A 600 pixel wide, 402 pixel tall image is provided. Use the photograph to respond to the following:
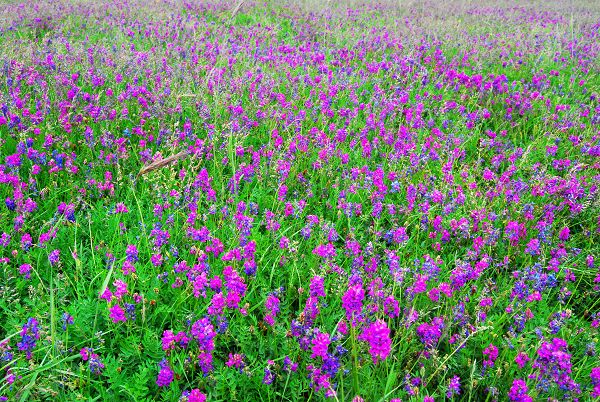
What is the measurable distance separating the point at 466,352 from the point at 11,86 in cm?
450

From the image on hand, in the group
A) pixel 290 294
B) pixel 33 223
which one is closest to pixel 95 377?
pixel 290 294

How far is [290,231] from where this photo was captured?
→ 314 centimetres

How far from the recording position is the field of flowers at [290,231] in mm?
2133

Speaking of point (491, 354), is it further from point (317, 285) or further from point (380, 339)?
point (317, 285)

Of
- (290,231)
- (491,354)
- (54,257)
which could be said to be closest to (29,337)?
(54,257)

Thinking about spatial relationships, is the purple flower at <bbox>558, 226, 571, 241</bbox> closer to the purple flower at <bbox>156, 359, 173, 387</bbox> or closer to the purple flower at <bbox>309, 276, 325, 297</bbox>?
the purple flower at <bbox>309, 276, 325, 297</bbox>

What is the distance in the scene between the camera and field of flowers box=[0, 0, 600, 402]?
2.13 metres

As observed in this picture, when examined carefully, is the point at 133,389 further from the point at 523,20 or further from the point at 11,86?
the point at 523,20

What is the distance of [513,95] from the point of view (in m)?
5.57

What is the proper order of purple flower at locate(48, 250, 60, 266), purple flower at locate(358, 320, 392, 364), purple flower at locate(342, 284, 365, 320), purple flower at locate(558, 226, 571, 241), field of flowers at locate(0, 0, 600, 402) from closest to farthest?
purple flower at locate(358, 320, 392, 364) < purple flower at locate(342, 284, 365, 320) < field of flowers at locate(0, 0, 600, 402) < purple flower at locate(48, 250, 60, 266) < purple flower at locate(558, 226, 571, 241)

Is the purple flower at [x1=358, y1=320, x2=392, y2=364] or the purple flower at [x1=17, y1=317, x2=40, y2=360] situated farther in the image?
the purple flower at [x1=17, y1=317, x2=40, y2=360]

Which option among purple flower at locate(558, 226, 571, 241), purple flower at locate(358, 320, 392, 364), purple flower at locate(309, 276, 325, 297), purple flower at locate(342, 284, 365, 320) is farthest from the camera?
purple flower at locate(558, 226, 571, 241)

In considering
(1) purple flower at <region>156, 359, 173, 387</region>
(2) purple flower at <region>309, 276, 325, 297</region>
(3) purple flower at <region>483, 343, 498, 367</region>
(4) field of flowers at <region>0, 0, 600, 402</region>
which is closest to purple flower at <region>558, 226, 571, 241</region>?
(4) field of flowers at <region>0, 0, 600, 402</region>

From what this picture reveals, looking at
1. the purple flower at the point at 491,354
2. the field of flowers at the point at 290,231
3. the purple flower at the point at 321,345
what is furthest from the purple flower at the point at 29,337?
the purple flower at the point at 491,354
